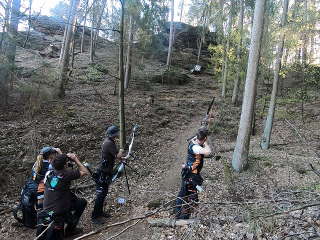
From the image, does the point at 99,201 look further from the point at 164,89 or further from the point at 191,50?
the point at 191,50

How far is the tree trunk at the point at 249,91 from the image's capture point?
10016 millimetres

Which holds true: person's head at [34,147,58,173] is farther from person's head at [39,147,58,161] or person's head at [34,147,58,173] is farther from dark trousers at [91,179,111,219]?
dark trousers at [91,179,111,219]

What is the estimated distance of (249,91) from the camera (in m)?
10.4

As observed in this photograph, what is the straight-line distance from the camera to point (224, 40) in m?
23.0

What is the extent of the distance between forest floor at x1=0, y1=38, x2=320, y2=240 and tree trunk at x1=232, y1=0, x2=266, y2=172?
49 centimetres

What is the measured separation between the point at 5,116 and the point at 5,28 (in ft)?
13.6

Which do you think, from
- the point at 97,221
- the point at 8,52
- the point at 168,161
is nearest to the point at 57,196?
the point at 97,221

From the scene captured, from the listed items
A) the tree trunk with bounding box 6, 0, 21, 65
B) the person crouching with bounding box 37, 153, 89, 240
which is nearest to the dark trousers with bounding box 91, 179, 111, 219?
the person crouching with bounding box 37, 153, 89, 240

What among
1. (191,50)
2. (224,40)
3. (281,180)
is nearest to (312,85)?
(224,40)

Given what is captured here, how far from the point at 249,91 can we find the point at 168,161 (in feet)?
13.9

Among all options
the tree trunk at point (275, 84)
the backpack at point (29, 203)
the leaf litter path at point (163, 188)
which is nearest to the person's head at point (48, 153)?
the backpack at point (29, 203)

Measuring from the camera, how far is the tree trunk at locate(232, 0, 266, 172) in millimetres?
10016

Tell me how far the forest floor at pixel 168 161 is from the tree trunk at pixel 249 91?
49 cm

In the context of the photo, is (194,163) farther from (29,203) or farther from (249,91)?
A: (249,91)
